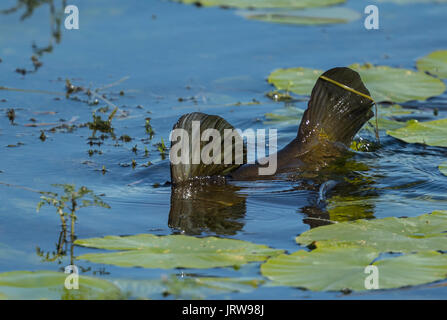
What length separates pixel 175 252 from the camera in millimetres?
3725

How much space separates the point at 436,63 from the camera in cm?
795

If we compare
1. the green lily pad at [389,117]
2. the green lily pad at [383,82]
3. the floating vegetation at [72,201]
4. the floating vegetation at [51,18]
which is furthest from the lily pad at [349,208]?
the floating vegetation at [51,18]

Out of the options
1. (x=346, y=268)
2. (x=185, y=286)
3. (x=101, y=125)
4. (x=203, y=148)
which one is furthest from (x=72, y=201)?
(x=101, y=125)

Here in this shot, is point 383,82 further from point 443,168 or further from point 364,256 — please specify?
point 364,256

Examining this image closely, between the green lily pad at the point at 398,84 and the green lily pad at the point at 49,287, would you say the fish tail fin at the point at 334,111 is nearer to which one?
the green lily pad at the point at 398,84

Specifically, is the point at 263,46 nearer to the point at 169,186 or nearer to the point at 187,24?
the point at 187,24

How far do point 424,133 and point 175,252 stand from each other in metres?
3.01

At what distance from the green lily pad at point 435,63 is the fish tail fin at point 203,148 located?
342 cm

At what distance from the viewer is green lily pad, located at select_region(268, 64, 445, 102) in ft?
23.2

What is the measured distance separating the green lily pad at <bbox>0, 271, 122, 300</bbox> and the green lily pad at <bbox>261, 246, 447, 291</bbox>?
76cm

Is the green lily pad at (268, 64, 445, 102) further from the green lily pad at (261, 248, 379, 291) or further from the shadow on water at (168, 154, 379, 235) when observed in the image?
the green lily pad at (261, 248, 379, 291)

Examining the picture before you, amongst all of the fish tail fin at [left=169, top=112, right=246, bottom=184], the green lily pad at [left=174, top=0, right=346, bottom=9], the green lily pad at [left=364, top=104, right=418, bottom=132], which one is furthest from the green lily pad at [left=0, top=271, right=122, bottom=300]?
the green lily pad at [left=174, top=0, right=346, bottom=9]

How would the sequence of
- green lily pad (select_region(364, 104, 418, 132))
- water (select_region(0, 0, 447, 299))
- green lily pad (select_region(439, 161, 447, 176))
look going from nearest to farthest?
water (select_region(0, 0, 447, 299)), green lily pad (select_region(439, 161, 447, 176)), green lily pad (select_region(364, 104, 418, 132))

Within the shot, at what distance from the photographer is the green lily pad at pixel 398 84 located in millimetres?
7047
